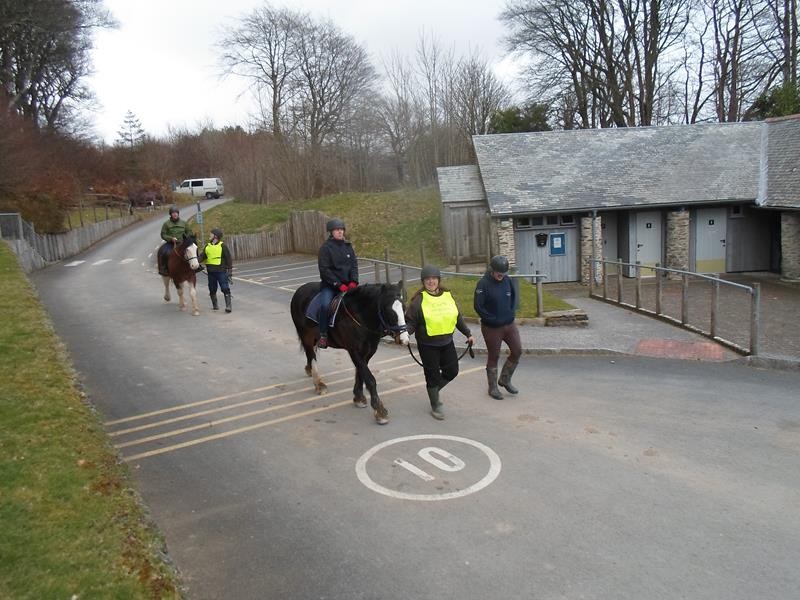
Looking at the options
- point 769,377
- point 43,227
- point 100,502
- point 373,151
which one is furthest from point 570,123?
point 100,502

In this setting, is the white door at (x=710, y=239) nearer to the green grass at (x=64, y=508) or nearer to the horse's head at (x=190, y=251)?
the horse's head at (x=190, y=251)

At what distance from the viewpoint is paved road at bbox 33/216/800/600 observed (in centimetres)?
461

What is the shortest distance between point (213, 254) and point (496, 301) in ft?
28.6

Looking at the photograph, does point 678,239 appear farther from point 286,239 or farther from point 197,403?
point 197,403

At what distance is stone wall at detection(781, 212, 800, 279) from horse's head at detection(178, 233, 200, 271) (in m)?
17.9

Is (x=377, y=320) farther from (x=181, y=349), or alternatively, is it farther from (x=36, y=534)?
(x=181, y=349)

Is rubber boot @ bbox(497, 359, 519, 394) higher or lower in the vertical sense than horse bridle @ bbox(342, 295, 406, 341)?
lower

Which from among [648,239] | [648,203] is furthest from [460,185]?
[648,239]

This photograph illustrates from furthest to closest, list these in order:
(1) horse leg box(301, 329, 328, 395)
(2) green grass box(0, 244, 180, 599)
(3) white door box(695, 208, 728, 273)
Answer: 1. (3) white door box(695, 208, 728, 273)
2. (1) horse leg box(301, 329, 328, 395)
3. (2) green grass box(0, 244, 180, 599)

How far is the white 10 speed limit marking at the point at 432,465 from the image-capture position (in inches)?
230

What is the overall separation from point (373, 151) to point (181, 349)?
3263 cm

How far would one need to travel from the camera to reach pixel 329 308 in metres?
8.23

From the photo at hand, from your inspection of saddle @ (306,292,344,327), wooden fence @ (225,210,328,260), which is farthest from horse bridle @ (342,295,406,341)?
wooden fence @ (225,210,328,260)

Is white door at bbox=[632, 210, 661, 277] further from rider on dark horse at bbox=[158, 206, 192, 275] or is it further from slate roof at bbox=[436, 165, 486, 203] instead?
rider on dark horse at bbox=[158, 206, 192, 275]
